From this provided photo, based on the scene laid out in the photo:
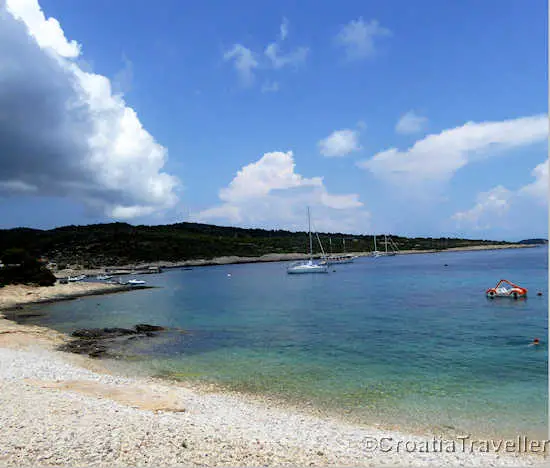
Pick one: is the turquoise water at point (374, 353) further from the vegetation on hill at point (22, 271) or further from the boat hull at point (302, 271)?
the boat hull at point (302, 271)

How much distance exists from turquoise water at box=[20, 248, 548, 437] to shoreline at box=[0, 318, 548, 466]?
8.97 feet

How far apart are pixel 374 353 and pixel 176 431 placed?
18637mm

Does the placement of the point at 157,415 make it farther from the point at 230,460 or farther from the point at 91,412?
the point at 230,460

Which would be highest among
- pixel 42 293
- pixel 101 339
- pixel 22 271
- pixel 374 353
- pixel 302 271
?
pixel 22 271

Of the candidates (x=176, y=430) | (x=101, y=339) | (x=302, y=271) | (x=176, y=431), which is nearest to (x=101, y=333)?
(x=101, y=339)

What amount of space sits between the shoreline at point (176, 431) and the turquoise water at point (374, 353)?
8.97ft

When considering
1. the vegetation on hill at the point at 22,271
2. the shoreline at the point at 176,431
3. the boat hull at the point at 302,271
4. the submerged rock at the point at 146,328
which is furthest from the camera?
the boat hull at the point at 302,271

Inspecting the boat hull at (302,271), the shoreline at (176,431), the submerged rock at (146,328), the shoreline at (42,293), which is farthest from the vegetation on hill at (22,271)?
the shoreline at (176,431)

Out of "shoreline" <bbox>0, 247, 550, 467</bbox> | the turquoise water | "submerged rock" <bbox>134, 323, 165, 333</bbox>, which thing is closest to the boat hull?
the turquoise water

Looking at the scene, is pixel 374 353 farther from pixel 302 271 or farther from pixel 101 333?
pixel 302 271

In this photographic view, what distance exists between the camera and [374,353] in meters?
28.1

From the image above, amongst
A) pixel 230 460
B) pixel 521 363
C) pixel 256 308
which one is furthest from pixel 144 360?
pixel 256 308

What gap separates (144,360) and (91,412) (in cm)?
1392

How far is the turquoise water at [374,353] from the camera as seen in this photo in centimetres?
1789
